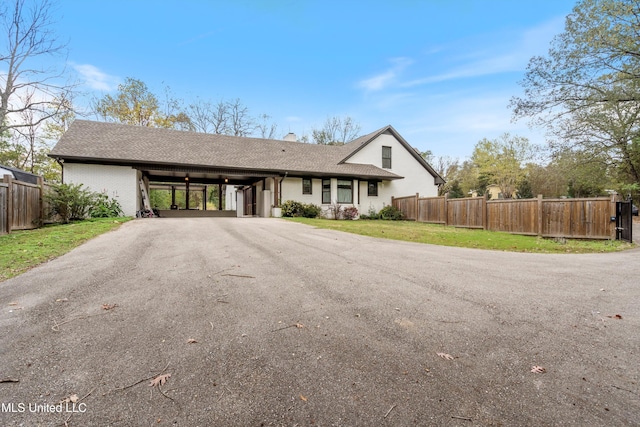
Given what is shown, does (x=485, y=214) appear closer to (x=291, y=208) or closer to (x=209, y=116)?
(x=291, y=208)

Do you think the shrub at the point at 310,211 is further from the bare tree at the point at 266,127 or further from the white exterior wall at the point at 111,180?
the bare tree at the point at 266,127

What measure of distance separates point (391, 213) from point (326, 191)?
4.90 metres

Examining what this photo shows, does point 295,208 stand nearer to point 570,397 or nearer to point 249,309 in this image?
point 249,309

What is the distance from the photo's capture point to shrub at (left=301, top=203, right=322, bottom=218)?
61.2ft

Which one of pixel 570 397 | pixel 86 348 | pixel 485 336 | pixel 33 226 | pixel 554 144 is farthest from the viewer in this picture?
pixel 554 144

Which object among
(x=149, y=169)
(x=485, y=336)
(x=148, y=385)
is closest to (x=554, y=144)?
(x=485, y=336)

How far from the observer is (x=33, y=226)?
10.3 meters

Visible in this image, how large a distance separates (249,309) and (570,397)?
2.88m

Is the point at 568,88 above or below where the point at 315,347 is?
above

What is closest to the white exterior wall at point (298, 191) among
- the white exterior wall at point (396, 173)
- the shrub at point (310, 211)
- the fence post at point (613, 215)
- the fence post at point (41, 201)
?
the shrub at point (310, 211)

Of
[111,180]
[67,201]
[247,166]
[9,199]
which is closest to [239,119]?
[247,166]

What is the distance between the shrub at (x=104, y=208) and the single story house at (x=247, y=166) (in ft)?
1.23

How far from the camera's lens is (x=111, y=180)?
49.1 ft

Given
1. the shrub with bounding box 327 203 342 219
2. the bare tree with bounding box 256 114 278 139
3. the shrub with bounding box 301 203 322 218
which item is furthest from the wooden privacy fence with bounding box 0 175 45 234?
the bare tree with bounding box 256 114 278 139
